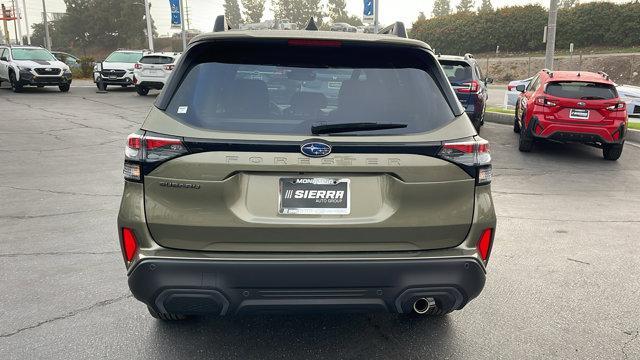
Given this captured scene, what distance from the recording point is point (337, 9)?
4796 inches

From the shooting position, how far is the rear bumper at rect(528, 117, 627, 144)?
895 centimetres

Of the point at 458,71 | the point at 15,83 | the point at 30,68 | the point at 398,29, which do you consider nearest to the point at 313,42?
the point at 398,29

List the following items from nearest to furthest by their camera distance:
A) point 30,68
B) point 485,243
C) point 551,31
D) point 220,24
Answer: point 485,243 → point 220,24 → point 551,31 → point 30,68

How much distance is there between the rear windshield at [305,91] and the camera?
2.63m

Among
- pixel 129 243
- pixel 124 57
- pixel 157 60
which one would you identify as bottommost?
pixel 129 243

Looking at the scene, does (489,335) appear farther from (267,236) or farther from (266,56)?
(266,56)

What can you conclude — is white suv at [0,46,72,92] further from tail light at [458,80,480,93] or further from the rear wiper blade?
the rear wiper blade

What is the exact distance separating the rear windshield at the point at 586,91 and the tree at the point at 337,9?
116945mm

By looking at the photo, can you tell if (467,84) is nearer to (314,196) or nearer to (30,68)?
(314,196)

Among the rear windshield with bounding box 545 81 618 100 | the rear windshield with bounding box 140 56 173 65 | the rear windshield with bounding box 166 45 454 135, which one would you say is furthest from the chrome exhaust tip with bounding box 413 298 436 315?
the rear windshield with bounding box 140 56 173 65

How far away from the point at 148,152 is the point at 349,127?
99cm

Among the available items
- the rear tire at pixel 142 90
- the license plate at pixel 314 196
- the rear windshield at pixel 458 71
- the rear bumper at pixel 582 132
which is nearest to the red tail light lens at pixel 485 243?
the license plate at pixel 314 196

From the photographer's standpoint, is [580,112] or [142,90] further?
[142,90]

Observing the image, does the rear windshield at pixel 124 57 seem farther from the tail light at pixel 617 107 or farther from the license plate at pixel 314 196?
the license plate at pixel 314 196
